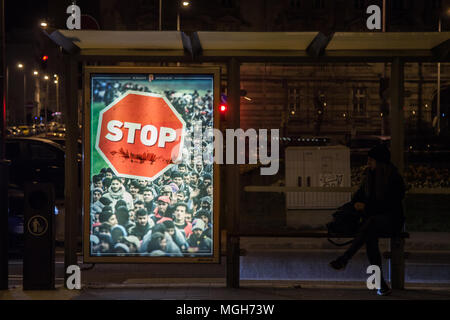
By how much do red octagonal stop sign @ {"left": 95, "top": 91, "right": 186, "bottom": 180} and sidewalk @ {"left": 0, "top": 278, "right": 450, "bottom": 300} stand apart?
1236 mm

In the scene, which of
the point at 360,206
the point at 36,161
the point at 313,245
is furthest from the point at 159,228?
the point at 36,161

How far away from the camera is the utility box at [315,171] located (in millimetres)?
10531

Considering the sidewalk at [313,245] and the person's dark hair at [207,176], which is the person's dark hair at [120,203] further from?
the sidewalk at [313,245]

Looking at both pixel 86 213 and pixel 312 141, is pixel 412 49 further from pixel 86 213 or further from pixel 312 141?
pixel 312 141

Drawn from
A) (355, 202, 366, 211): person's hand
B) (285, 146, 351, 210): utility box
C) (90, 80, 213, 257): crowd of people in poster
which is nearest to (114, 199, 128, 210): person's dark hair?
(90, 80, 213, 257): crowd of people in poster

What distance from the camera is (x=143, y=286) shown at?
6.99 meters

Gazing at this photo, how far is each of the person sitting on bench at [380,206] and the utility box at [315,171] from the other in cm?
385

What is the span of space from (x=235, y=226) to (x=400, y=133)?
2.06m

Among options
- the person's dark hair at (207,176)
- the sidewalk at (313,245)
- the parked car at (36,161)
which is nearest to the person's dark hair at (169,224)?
the person's dark hair at (207,176)

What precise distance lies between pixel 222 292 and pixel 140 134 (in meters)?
1.90

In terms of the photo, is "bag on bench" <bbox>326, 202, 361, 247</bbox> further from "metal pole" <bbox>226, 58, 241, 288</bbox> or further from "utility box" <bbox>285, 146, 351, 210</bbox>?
"utility box" <bbox>285, 146, 351, 210</bbox>

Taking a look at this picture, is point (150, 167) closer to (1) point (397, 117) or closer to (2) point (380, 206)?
(2) point (380, 206)

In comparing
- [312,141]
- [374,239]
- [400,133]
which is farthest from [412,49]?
[312,141]

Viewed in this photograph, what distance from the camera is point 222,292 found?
6.52 metres
